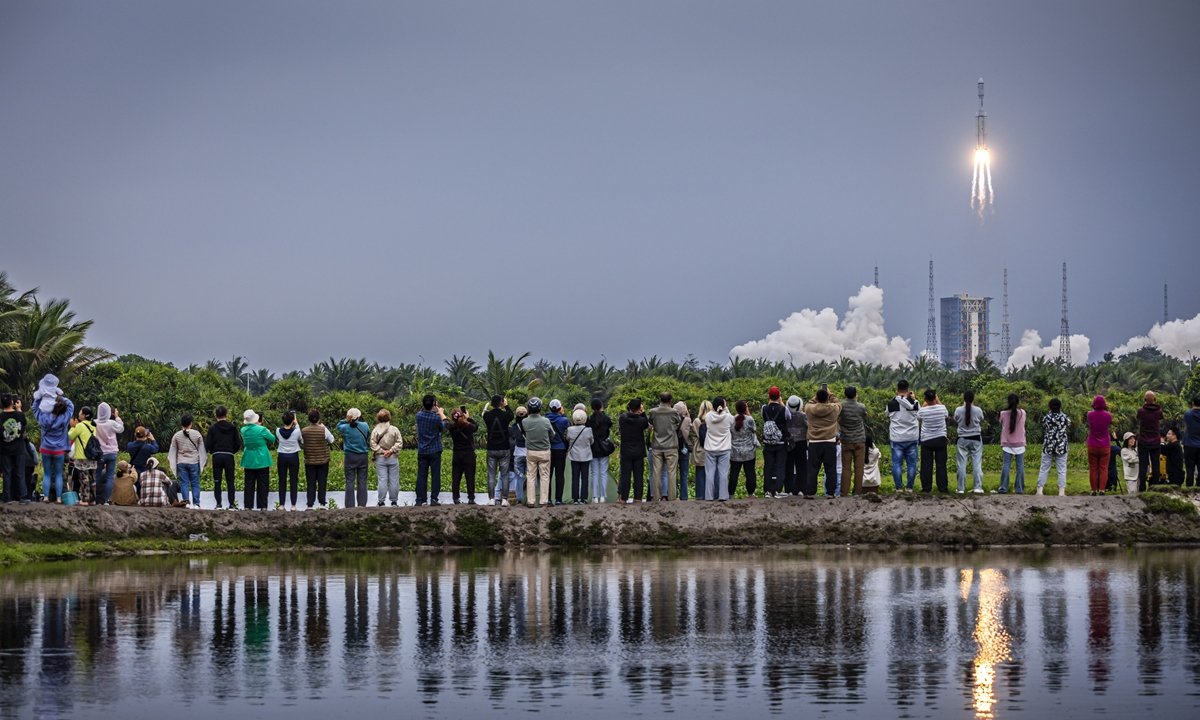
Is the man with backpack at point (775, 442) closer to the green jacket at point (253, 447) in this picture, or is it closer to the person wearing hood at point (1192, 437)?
the person wearing hood at point (1192, 437)

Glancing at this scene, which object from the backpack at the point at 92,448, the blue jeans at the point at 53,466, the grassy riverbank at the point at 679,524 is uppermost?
the backpack at the point at 92,448

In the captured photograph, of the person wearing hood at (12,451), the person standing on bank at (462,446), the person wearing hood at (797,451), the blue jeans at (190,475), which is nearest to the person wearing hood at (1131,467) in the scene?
the person wearing hood at (797,451)

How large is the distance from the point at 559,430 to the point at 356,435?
3405mm

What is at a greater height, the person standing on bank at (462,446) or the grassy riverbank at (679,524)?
the person standing on bank at (462,446)

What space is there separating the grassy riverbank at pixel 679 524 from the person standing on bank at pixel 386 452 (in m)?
0.81

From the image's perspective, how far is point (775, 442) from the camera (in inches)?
776

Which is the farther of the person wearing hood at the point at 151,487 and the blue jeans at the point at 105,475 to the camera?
the blue jeans at the point at 105,475

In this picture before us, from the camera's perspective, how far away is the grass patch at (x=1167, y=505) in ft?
61.7

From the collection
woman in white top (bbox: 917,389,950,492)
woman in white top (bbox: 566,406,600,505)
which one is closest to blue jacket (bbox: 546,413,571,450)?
woman in white top (bbox: 566,406,600,505)

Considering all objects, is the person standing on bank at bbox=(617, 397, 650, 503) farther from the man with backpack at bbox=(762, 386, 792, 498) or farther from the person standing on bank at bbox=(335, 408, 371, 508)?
the person standing on bank at bbox=(335, 408, 371, 508)

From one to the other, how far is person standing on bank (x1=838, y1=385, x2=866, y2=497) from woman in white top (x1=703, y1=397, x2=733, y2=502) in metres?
1.86

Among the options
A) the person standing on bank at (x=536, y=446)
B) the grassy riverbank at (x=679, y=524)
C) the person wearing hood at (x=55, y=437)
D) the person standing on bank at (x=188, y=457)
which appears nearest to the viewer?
the grassy riverbank at (x=679, y=524)

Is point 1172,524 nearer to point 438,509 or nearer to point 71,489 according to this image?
point 438,509

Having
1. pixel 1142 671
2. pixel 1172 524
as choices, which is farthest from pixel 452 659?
pixel 1172 524
